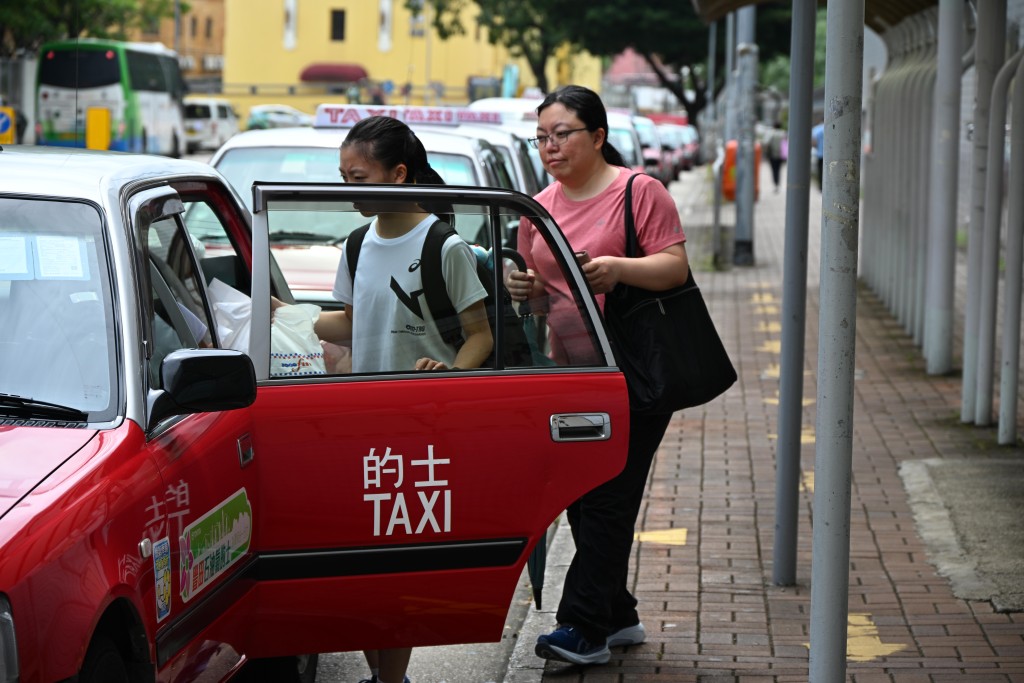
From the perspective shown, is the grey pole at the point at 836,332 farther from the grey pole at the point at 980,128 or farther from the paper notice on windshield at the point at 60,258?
the grey pole at the point at 980,128

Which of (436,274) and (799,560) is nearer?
(436,274)

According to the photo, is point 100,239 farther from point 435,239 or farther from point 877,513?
point 877,513

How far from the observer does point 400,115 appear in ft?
38.6

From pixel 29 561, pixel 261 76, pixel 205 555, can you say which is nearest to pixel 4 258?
pixel 205 555

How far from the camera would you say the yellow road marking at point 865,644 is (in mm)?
5152

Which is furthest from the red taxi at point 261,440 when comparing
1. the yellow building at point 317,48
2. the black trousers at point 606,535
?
the yellow building at point 317,48

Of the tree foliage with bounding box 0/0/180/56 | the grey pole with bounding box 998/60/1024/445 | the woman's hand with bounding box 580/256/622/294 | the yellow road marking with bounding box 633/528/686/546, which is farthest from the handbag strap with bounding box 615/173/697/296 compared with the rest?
the tree foliage with bounding box 0/0/180/56

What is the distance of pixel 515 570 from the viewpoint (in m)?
4.09

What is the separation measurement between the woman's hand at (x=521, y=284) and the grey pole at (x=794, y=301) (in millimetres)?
1767

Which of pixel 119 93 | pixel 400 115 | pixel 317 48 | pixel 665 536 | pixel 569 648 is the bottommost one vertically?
pixel 665 536

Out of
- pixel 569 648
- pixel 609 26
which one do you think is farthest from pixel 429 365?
pixel 609 26

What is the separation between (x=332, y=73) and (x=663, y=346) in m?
74.1

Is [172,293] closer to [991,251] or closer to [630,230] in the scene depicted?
[630,230]

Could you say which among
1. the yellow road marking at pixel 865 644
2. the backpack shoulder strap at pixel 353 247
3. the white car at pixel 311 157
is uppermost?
the white car at pixel 311 157
